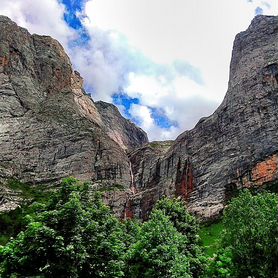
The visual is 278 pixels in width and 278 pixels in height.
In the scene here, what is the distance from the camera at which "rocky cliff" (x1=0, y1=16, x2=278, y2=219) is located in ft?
320

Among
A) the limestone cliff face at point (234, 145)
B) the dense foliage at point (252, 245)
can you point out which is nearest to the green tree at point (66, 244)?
the dense foliage at point (252, 245)

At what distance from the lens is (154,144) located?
172125 millimetres

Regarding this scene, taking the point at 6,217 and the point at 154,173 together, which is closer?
the point at 6,217

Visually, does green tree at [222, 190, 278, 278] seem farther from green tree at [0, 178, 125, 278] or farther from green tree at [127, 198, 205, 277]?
green tree at [0, 178, 125, 278]

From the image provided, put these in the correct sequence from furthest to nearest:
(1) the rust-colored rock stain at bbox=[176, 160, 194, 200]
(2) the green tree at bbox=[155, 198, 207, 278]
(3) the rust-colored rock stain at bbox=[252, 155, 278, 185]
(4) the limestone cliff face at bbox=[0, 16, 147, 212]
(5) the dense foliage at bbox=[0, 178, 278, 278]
Answer: (4) the limestone cliff face at bbox=[0, 16, 147, 212], (1) the rust-colored rock stain at bbox=[176, 160, 194, 200], (3) the rust-colored rock stain at bbox=[252, 155, 278, 185], (2) the green tree at bbox=[155, 198, 207, 278], (5) the dense foliage at bbox=[0, 178, 278, 278]

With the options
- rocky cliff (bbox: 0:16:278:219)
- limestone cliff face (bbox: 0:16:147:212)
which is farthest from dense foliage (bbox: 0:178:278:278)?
limestone cliff face (bbox: 0:16:147:212)

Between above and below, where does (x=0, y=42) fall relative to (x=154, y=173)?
above

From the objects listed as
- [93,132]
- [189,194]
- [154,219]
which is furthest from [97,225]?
[93,132]

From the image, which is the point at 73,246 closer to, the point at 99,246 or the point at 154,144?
the point at 99,246

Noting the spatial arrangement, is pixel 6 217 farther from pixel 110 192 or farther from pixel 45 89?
pixel 45 89

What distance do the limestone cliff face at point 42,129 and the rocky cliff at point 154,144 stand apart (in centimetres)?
33

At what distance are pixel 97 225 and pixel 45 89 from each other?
15469 centimetres

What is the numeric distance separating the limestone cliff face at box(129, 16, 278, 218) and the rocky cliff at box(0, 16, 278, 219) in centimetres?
29

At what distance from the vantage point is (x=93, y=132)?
14150 cm
